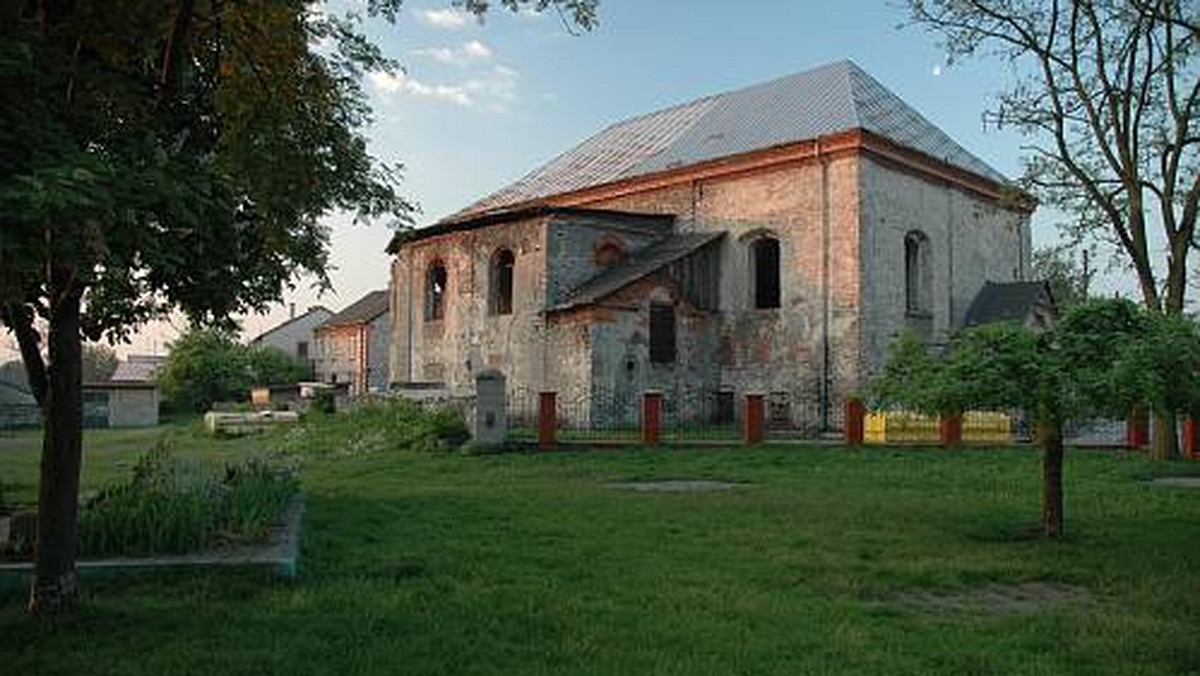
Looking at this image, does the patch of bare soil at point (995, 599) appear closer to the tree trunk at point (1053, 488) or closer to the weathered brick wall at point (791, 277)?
the tree trunk at point (1053, 488)

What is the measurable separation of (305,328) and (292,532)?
66285 millimetres

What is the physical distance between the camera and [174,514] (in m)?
7.99

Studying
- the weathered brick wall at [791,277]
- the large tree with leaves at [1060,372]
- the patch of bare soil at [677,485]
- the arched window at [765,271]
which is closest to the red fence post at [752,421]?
the weathered brick wall at [791,277]

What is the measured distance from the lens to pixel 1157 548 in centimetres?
926

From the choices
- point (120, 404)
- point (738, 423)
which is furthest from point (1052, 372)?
point (120, 404)

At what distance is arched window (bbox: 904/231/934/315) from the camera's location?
2928 centimetres

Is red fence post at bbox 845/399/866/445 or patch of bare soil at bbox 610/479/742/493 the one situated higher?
red fence post at bbox 845/399/866/445

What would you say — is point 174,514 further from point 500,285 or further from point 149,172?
point 500,285

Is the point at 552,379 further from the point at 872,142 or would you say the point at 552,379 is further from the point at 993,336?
the point at 993,336

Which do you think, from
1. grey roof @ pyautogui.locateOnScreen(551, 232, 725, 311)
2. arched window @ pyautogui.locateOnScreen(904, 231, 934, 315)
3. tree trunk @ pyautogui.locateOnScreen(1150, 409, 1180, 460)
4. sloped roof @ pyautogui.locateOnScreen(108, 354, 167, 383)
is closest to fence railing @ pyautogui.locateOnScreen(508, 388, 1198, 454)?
tree trunk @ pyautogui.locateOnScreen(1150, 409, 1180, 460)

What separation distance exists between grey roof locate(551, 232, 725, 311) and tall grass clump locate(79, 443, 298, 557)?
56.2 ft

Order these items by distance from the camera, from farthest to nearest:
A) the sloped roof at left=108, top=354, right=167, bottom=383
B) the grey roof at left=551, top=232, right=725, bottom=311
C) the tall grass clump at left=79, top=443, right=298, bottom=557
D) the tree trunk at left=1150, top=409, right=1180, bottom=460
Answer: the sloped roof at left=108, top=354, right=167, bottom=383 < the grey roof at left=551, top=232, right=725, bottom=311 < the tree trunk at left=1150, top=409, right=1180, bottom=460 < the tall grass clump at left=79, top=443, right=298, bottom=557

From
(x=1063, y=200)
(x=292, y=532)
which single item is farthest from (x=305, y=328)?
(x=292, y=532)

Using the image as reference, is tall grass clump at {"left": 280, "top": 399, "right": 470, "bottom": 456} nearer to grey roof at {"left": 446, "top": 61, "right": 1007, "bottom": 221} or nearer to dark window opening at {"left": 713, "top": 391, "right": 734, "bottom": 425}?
dark window opening at {"left": 713, "top": 391, "right": 734, "bottom": 425}
